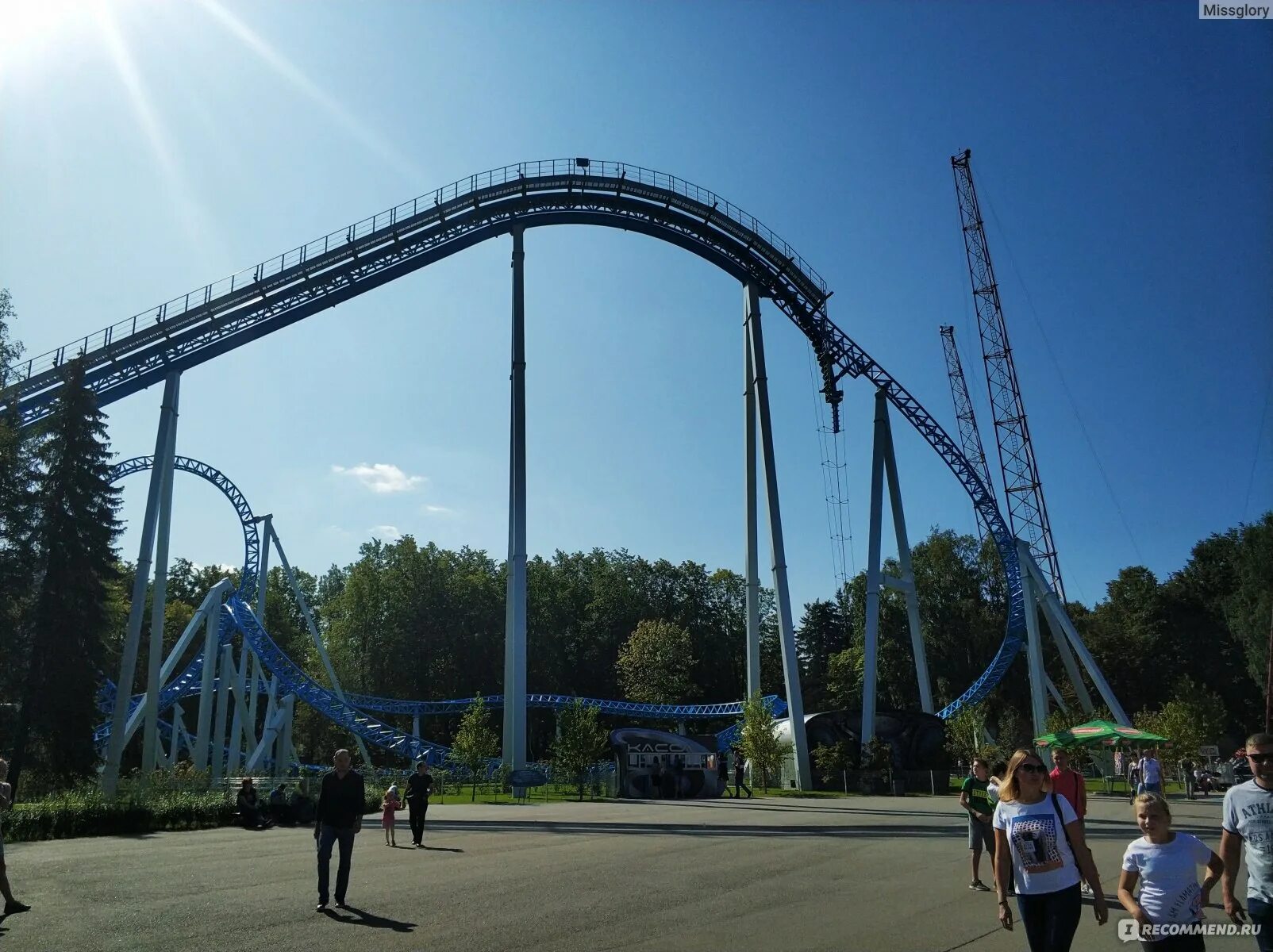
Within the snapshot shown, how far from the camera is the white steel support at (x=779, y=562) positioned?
3012 cm

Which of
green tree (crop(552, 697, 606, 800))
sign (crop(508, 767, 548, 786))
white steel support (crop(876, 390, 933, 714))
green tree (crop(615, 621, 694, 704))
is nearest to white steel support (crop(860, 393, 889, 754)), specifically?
white steel support (crop(876, 390, 933, 714))

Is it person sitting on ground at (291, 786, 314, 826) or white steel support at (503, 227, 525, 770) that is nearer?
person sitting on ground at (291, 786, 314, 826)

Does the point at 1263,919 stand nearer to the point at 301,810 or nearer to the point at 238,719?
the point at 301,810

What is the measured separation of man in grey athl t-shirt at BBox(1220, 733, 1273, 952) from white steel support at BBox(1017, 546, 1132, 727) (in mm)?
31789

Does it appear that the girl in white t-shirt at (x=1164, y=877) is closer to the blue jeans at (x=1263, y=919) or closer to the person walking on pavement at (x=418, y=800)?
the blue jeans at (x=1263, y=919)

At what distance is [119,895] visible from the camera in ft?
29.7

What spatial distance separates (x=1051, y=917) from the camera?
4625 millimetres

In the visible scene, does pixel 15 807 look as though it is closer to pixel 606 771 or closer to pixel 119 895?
pixel 119 895

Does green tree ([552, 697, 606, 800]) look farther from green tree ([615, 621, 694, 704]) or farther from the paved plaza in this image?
green tree ([615, 621, 694, 704])

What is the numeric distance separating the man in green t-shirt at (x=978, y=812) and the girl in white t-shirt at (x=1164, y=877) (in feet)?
16.7

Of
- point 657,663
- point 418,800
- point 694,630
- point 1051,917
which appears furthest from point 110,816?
point 694,630

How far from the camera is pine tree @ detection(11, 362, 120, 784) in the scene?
27406 millimetres

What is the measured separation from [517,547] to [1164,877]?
2571cm

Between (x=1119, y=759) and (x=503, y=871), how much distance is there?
31435 millimetres
